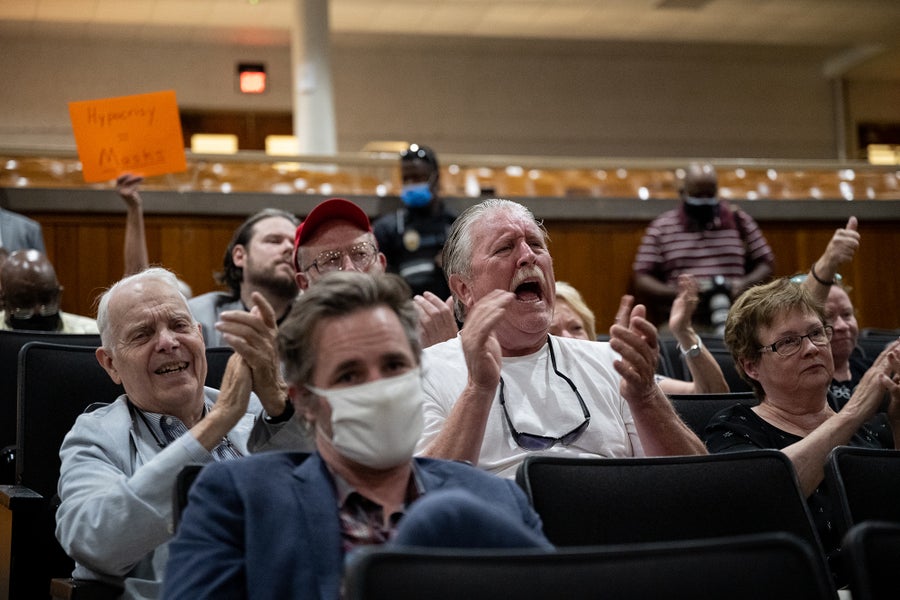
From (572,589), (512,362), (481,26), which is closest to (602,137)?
(481,26)

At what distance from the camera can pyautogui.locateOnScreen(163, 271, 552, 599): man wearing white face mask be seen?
1.59 m

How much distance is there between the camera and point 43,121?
12.2m

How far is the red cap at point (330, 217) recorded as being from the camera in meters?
3.19

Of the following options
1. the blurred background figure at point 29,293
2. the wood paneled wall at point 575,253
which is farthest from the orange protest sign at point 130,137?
the wood paneled wall at point 575,253

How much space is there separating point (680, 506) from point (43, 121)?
11.5 metres

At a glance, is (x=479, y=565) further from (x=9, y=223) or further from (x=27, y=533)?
(x=9, y=223)

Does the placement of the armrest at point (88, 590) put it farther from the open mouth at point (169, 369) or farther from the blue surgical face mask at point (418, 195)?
the blue surgical face mask at point (418, 195)

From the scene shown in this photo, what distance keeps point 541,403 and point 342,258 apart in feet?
2.72

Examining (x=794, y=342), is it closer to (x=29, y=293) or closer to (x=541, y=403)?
(x=541, y=403)

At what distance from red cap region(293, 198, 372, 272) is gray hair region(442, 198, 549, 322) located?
1.10ft

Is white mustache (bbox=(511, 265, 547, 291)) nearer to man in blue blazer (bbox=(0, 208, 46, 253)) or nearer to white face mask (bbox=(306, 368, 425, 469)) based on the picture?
white face mask (bbox=(306, 368, 425, 469))

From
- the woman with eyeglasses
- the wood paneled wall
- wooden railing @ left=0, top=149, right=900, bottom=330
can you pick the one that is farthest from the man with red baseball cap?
wooden railing @ left=0, top=149, right=900, bottom=330

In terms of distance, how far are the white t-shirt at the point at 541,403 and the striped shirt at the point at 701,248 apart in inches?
147

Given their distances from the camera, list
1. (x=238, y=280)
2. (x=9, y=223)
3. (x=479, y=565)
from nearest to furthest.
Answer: (x=479, y=565) < (x=238, y=280) < (x=9, y=223)
